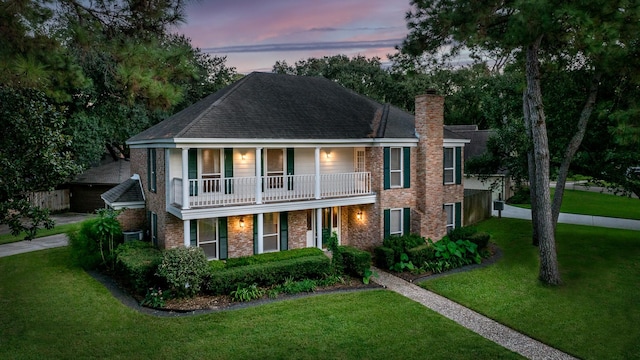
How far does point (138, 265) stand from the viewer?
42.3 feet

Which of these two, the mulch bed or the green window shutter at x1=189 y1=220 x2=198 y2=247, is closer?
the mulch bed

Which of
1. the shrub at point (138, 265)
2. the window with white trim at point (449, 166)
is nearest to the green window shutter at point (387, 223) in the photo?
the window with white trim at point (449, 166)

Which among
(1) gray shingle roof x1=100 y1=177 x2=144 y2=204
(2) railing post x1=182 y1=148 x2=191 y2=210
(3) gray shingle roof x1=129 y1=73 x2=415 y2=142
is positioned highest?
(3) gray shingle roof x1=129 y1=73 x2=415 y2=142

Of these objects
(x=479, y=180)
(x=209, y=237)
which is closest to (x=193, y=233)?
(x=209, y=237)

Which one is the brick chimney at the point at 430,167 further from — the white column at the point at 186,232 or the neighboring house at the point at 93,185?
the neighboring house at the point at 93,185

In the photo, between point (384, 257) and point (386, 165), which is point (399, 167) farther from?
point (384, 257)

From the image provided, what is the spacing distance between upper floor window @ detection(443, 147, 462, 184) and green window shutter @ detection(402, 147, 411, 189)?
88.4 inches

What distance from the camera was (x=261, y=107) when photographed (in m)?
17.5

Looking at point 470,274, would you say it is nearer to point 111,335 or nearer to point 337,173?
point 337,173

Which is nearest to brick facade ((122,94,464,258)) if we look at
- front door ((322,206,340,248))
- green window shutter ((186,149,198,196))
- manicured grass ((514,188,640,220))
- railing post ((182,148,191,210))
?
front door ((322,206,340,248))

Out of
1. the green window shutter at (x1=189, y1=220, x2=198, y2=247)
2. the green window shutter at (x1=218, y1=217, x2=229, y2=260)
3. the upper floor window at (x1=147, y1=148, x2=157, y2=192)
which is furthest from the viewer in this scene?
the upper floor window at (x1=147, y1=148, x2=157, y2=192)

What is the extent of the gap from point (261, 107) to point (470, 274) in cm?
1068

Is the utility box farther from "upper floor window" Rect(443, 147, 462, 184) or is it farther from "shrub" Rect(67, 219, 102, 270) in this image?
"upper floor window" Rect(443, 147, 462, 184)

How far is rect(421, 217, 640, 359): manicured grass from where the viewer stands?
34.8 feet
